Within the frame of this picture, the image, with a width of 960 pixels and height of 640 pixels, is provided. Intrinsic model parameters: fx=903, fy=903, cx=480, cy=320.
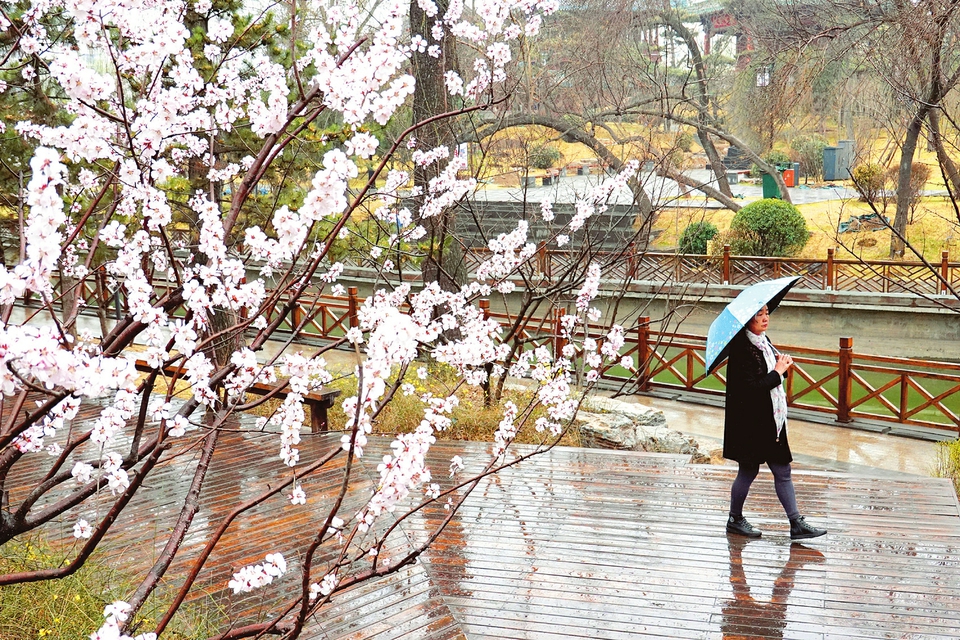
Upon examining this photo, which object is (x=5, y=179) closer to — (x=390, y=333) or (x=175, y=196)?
(x=175, y=196)

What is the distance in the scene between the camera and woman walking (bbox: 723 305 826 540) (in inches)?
191

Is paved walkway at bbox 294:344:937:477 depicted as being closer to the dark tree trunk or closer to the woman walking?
the dark tree trunk

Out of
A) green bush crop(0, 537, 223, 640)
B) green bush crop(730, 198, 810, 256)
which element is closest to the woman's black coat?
green bush crop(0, 537, 223, 640)

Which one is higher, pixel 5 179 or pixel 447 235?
pixel 5 179

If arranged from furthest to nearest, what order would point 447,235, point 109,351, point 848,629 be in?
1. point 447,235
2. point 848,629
3. point 109,351

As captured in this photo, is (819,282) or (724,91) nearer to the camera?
(819,282)

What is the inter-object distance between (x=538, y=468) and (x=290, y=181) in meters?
4.66

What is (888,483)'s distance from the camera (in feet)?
19.4

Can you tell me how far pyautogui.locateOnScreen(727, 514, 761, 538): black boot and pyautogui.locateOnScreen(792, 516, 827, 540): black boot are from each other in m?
0.20

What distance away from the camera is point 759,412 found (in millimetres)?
4887

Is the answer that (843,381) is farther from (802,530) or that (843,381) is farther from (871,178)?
(871,178)

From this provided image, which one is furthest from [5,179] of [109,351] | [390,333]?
[390,333]

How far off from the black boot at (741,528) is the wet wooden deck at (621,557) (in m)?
0.05

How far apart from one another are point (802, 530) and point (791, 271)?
13125 mm
